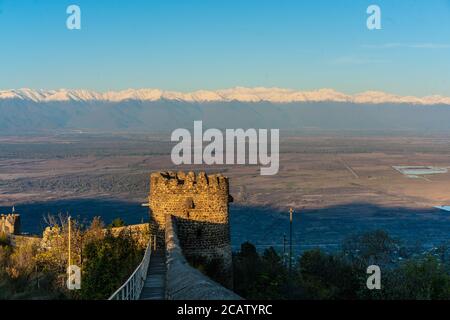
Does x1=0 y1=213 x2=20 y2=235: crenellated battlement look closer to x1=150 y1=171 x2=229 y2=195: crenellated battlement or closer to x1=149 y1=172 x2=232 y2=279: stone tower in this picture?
x1=149 y1=172 x2=232 y2=279: stone tower

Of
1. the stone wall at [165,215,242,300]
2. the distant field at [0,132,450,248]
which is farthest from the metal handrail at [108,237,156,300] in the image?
the distant field at [0,132,450,248]

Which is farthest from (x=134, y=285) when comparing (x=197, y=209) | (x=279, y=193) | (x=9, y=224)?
(x=279, y=193)

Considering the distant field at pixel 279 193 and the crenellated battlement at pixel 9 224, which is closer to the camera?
the crenellated battlement at pixel 9 224

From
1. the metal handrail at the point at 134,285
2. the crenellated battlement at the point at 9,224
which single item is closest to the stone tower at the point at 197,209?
the metal handrail at the point at 134,285

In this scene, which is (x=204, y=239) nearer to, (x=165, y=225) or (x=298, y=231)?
(x=165, y=225)

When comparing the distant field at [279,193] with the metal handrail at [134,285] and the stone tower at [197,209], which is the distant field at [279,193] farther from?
the metal handrail at [134,285]

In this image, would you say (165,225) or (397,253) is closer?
(165,225)
